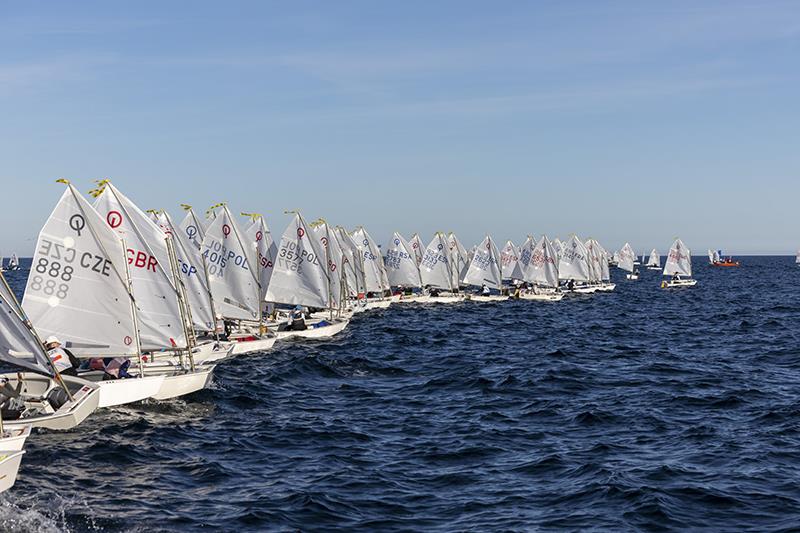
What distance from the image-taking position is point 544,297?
95125mm

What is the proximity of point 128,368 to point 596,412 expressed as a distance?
58.3 ft

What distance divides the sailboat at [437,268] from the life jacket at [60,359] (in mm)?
65396

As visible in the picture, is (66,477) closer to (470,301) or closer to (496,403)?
(496,403)

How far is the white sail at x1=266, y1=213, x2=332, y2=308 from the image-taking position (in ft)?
180

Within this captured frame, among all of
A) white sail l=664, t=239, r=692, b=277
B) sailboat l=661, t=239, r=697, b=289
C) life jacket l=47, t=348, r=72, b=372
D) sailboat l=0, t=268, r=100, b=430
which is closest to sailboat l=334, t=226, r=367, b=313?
life jacket l=47, t=348, r=72, b=372

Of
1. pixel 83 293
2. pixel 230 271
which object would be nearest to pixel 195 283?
pixel 230 271

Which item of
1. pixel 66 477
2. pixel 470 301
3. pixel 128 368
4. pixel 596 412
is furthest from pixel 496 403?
pixel 470 301

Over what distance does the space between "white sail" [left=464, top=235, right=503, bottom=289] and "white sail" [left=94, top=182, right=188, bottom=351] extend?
209ft

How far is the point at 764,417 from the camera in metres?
27.9

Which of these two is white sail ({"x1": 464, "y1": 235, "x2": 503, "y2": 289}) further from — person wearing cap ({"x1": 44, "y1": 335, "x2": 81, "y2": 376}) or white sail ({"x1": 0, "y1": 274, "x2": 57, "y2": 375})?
white sail ({"x1": 0, "y1": 274, "x2": 57, "y2": 375})

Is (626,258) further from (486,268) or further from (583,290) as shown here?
(486,268)

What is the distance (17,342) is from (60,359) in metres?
7.34

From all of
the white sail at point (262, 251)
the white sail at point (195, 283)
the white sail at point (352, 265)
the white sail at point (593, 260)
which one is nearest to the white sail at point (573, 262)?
the white sail at point (593, 260)

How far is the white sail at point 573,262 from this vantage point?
11112 centimetres
